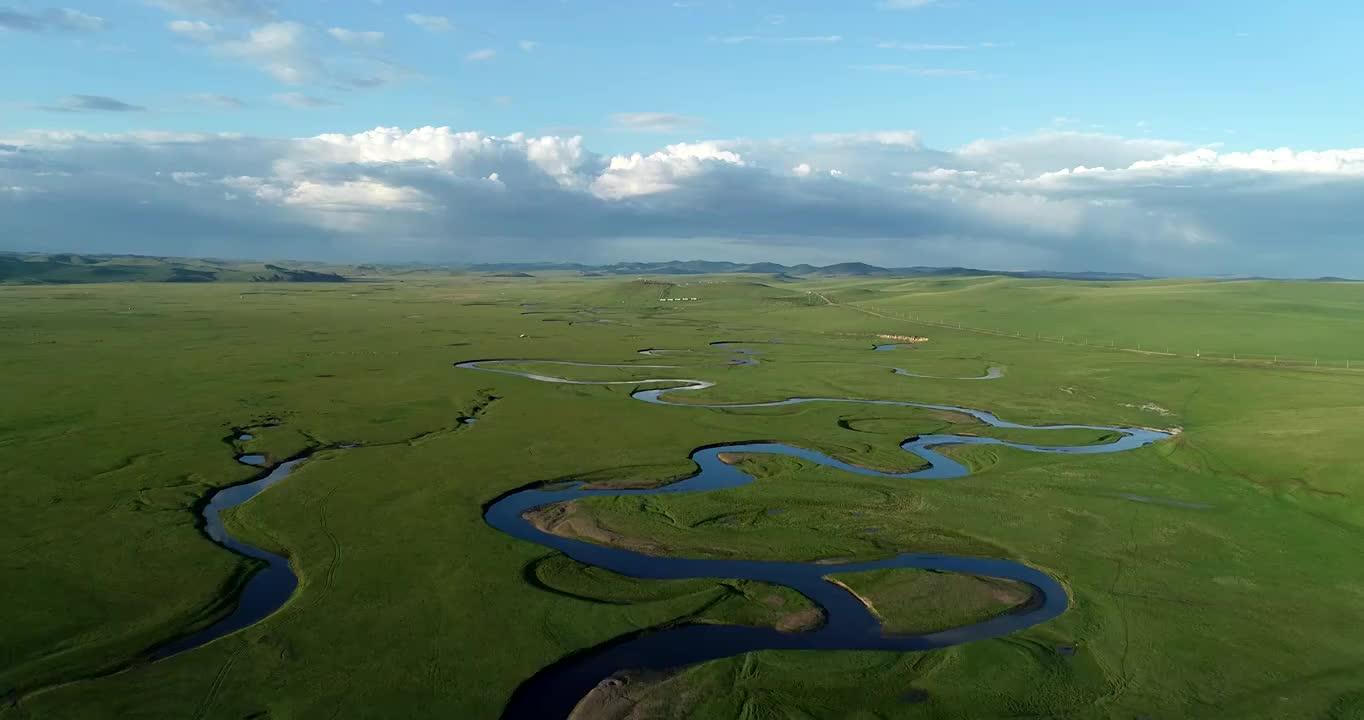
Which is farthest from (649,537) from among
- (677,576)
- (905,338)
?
(905,338)

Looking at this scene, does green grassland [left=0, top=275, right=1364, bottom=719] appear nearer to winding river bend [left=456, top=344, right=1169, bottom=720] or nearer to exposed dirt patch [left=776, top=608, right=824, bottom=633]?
exposed dirt patch [left=776, top=608, right=824, bottom=633]

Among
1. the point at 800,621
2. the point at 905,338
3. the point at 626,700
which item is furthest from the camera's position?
the point at 905,338

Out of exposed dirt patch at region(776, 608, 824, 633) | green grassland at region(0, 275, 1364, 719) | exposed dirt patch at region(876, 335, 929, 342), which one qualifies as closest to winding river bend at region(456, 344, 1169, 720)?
exposed dirt patch at region(776, 608, 824, 633)

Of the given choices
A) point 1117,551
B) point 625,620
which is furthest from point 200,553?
point 1117,551

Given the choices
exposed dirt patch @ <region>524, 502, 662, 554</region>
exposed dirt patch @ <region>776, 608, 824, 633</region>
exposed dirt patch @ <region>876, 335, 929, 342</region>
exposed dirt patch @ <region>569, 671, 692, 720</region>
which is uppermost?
exposed dirt patch @ <region>876, 335, 929, 342</region>

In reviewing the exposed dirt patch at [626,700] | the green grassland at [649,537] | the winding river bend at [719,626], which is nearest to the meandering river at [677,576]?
the winding river bend at [719,626]

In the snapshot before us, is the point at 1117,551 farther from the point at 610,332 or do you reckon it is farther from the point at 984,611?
the point at 610,332

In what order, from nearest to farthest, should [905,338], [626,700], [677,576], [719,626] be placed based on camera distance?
[626,700] → [719,626] → [677,576] → [905,338]

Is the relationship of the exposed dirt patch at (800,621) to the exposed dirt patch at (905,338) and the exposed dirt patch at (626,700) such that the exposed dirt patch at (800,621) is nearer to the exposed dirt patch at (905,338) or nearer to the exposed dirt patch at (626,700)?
the exposed dirt patch at (626,700)

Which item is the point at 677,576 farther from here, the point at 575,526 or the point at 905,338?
the point at 905,338
